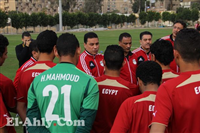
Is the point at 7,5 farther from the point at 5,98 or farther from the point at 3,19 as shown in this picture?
the point at 5,98

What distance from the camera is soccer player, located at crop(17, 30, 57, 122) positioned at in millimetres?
3443

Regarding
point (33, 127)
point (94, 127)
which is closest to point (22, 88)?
point (33, 127)

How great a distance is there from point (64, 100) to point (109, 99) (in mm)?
803

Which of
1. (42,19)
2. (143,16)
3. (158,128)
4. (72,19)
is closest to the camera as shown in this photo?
(158,128)

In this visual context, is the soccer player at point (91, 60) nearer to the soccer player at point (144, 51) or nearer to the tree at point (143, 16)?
the soccer player at point (144, 51)

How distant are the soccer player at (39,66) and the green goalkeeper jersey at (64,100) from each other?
0.69 m

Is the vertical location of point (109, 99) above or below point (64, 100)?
below

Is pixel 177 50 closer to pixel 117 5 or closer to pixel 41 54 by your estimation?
pixel 41 54

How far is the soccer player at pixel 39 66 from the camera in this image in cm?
344

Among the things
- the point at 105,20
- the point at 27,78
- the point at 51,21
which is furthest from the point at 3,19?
the point at 27,78

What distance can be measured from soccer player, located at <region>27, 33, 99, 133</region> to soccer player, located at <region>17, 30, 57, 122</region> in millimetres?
676

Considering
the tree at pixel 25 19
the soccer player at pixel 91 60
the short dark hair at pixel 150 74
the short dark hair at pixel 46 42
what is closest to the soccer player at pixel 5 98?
the short dark hair at pixel 46 42

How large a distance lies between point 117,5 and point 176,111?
7238 inches

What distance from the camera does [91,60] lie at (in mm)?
5719
